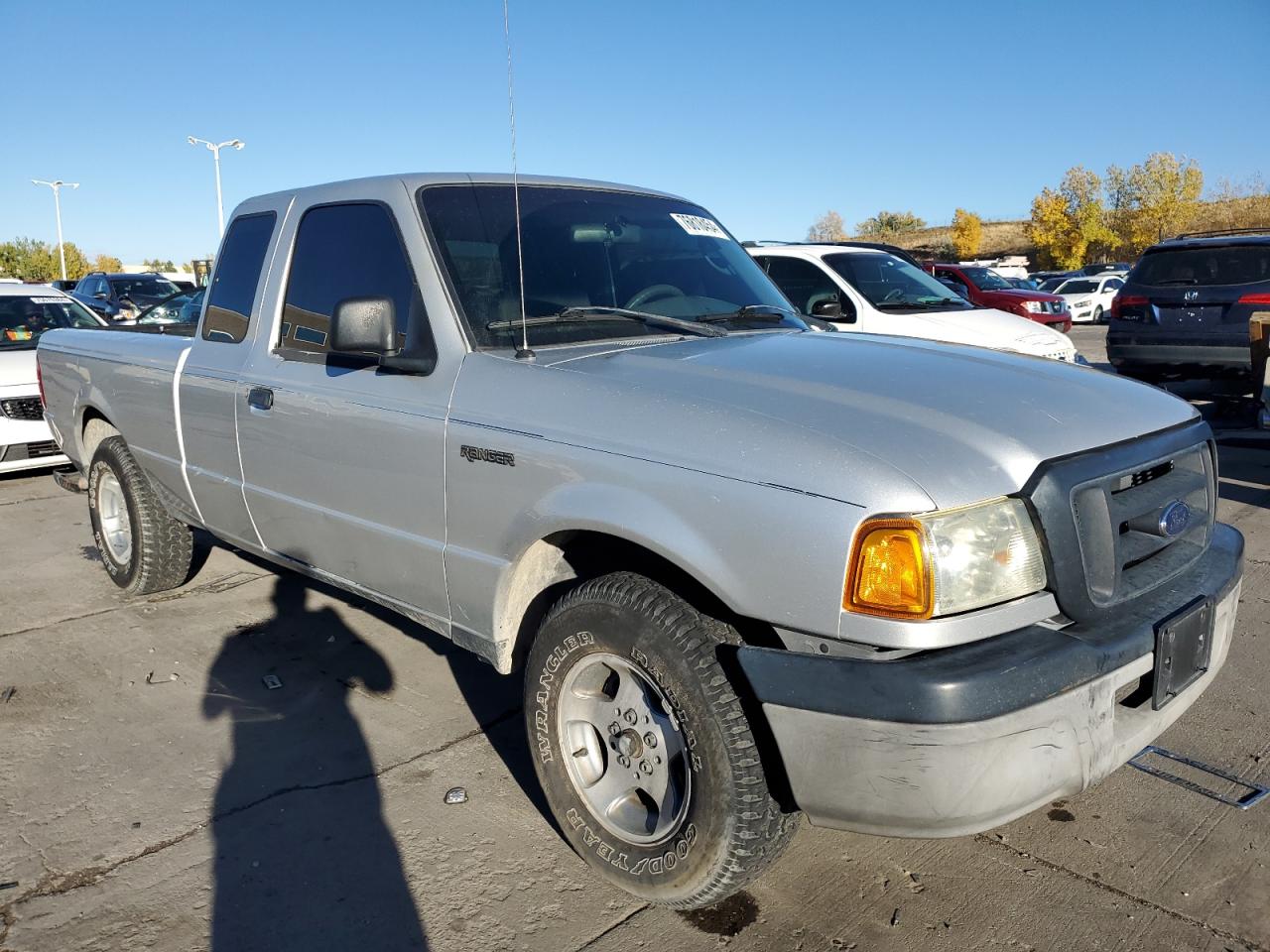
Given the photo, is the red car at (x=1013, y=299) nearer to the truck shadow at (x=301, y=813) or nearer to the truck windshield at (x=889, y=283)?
the truck windshield at (x=889, y=283)

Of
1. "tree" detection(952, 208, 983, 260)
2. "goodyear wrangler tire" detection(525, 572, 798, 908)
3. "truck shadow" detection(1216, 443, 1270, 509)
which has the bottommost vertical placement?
"truck shadow" detection(1216, 443, 1270, 509)

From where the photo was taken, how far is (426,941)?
8.25ft

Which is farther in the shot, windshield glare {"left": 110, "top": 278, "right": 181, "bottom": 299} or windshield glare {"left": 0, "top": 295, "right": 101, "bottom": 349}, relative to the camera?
windshield glare {"left": 110, "top": 278, "right": 181, "bottom": 299}

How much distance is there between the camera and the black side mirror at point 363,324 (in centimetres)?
289

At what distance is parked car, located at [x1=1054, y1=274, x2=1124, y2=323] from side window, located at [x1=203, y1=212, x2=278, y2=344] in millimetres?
28729

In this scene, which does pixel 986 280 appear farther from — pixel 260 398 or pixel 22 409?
pixel 260 398

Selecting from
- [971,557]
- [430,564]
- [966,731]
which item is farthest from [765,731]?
[430,564]

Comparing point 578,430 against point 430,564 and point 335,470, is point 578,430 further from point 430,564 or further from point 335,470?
point 335,470

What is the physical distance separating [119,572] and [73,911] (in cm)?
302

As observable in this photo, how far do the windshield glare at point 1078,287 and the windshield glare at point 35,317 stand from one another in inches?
1104

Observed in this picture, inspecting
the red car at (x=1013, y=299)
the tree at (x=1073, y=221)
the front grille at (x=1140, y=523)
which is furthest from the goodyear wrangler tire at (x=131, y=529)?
the tree at (x=1073, y=221)

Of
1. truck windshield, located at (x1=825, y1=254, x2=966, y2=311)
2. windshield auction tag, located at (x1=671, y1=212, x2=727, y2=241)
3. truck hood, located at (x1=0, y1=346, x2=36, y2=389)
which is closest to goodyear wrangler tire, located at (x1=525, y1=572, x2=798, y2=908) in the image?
windshield auction tag, located at (x1=671, y1=212, x2=727, y2=241)

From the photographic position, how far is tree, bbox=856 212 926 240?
81.0m

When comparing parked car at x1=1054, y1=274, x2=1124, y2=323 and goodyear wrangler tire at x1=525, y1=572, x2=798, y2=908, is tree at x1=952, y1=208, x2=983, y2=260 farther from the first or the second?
goodyear wrangler tire at x1=525, y1=572, x2=798, y2=908
